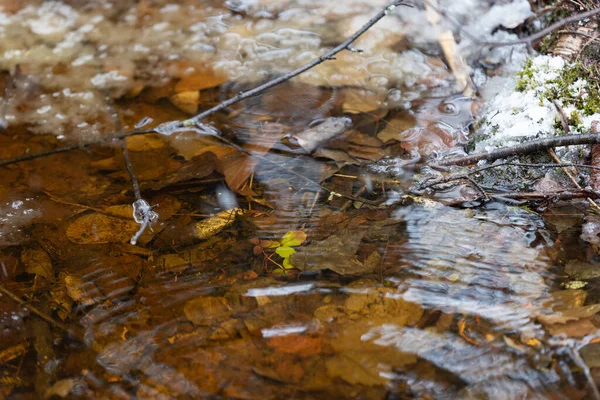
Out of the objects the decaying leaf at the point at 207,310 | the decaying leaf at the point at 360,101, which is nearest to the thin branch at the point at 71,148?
the decaying leaf at the point at 207,310

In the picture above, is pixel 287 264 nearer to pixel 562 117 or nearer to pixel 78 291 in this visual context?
pixel 78 291

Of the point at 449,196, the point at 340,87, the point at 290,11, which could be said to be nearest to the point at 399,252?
the point at 449,196

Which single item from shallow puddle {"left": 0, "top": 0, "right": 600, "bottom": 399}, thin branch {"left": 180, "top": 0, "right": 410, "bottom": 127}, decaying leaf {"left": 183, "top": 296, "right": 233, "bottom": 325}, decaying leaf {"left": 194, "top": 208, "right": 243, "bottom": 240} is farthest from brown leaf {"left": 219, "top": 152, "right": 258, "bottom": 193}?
decaying leaf {"left": 183, "top": 296, "right": 233, "bottom": 325}

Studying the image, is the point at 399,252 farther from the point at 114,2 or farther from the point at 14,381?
the point at 114,2

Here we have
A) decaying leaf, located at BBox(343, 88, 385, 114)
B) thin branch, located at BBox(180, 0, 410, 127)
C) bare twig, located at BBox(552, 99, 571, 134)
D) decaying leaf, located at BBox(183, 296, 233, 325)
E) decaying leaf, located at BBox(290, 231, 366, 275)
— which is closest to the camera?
decaying leaf, located at BBox(183, 296, 233, 325)

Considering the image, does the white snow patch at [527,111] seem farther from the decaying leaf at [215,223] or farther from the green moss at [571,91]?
the decaying leaf at [215,223]

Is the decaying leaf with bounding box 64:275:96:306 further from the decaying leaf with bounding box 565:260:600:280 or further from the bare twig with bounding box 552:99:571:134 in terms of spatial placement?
the bare twig with bounding box 552:99:571:134

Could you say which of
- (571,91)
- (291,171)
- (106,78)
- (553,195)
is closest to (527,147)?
(553,195)
